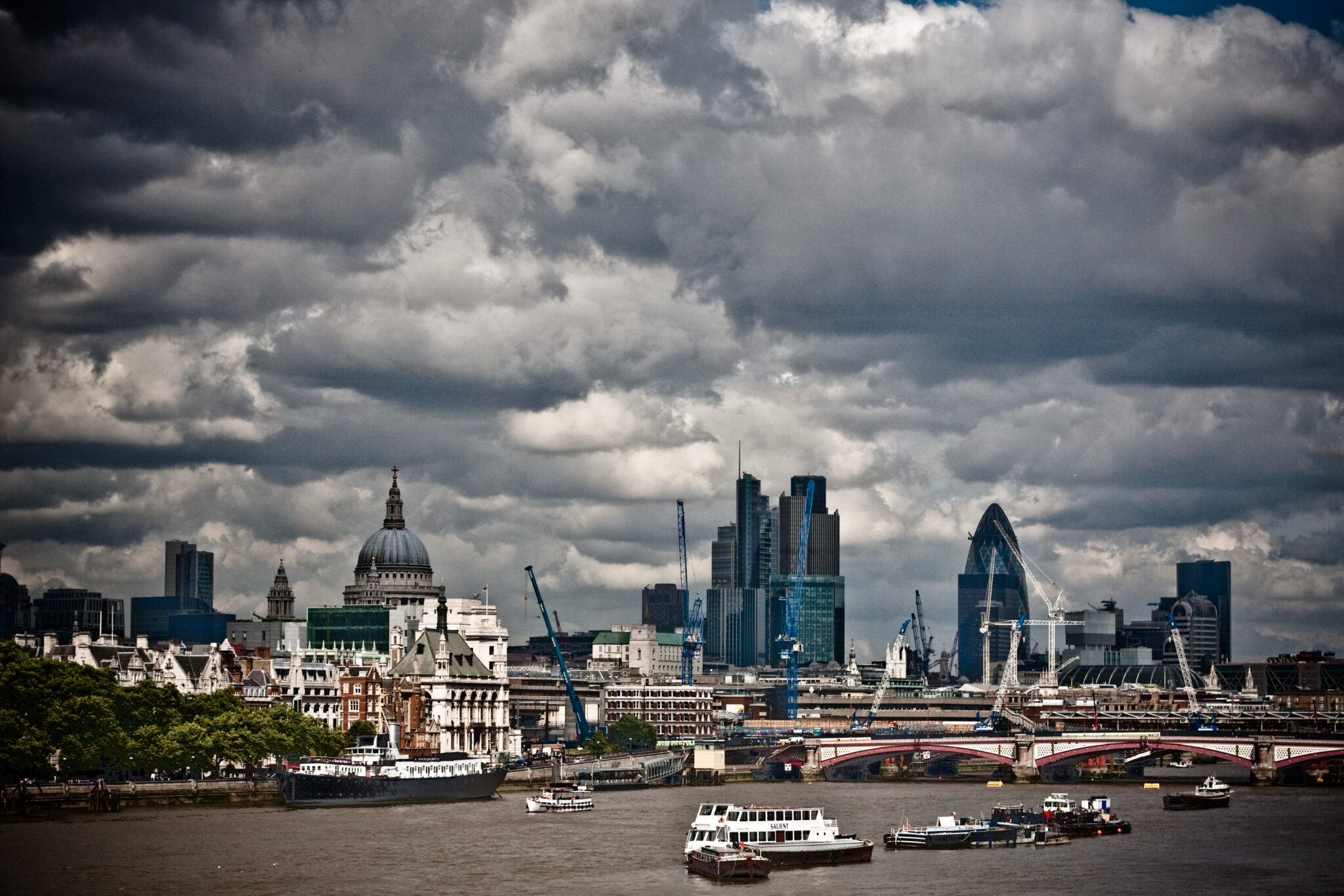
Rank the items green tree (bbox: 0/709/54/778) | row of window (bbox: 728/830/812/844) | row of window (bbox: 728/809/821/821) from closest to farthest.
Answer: row of window (bbox: 728/830/812/844) → row of window (bbox: 728/809/821/821) → green tree (bbox: 0/709/54/778)

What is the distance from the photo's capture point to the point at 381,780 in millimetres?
147000

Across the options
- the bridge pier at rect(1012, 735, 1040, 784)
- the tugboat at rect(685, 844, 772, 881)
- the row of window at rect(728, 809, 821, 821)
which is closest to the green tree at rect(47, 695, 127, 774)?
the row of window at rect(728, 809, 821, 821)

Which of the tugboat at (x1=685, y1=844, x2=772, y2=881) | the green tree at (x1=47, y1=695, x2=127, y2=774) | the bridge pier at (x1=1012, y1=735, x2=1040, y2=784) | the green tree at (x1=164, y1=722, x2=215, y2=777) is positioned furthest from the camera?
the bridge pier at (x1=1012, y1=735, x2=1040, y2=784)

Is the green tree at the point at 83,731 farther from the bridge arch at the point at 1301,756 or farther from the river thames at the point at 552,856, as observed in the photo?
the bridge arch at the point at 1301,756

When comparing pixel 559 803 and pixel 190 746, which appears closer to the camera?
pixel 559 803

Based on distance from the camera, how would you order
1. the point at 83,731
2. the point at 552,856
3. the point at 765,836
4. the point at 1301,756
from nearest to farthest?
the point at 552,856, the point at 765,836, the point at 83,731, the point at 1301,756

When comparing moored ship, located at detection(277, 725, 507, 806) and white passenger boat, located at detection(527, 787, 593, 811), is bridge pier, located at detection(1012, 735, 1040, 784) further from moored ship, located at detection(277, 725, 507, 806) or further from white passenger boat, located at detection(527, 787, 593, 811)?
white passenger boat, located at detection(527, 787, 593, 811)

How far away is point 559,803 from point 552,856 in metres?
35.5

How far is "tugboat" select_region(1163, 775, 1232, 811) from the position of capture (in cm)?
14588

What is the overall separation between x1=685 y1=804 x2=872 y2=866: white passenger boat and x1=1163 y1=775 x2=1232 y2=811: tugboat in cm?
4558

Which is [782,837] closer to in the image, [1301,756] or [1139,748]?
[1301,756]

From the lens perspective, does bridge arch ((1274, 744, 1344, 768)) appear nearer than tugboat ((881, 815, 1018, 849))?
No

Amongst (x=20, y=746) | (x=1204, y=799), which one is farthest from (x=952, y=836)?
(x=20, y=746)

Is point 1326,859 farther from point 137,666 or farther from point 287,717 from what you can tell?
point 137,666
